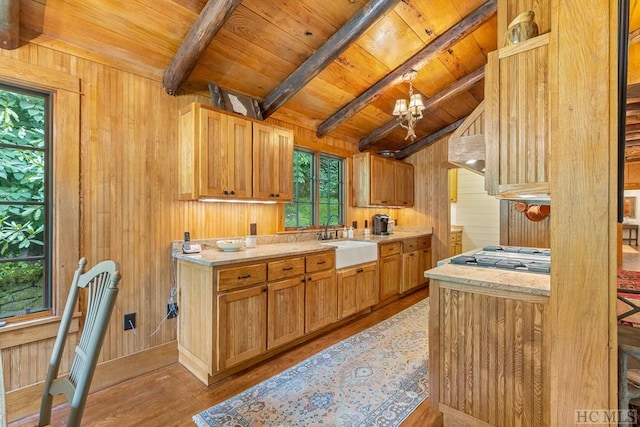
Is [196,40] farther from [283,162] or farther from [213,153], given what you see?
[283,162]

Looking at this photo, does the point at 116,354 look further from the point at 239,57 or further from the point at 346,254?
the point at 239,57

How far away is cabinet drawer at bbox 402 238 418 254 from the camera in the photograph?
14.6 feet

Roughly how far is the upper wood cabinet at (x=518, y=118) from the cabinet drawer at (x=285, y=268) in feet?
5.57

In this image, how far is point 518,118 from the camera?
4.90 feet

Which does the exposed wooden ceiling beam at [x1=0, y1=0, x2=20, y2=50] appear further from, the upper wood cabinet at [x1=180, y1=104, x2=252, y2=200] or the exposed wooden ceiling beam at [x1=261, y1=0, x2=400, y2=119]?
the exposed wooden ceiling beam at [x1=261, y1=0, x2=400, y2=119]

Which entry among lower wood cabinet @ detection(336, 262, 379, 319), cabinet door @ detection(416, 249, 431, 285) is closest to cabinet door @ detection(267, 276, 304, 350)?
lower wood cabinet @ detection(336, 262, 379, 319)

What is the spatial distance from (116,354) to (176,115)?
1981 mm

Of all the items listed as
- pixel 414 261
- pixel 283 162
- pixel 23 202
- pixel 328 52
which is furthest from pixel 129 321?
pixel 414 261

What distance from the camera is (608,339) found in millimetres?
995

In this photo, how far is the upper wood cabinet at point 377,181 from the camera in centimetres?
448

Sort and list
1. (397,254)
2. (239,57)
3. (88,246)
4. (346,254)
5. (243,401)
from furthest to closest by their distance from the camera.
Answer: (397,254)
(346,254)
(239,57)
(88,246)
(243,401)

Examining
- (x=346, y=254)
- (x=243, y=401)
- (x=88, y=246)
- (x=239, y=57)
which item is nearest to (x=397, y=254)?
(x=346, y=254)

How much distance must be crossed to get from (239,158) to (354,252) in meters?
1.63

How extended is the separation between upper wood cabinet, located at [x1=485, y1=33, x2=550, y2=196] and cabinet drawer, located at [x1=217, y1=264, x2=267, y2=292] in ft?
5.76
